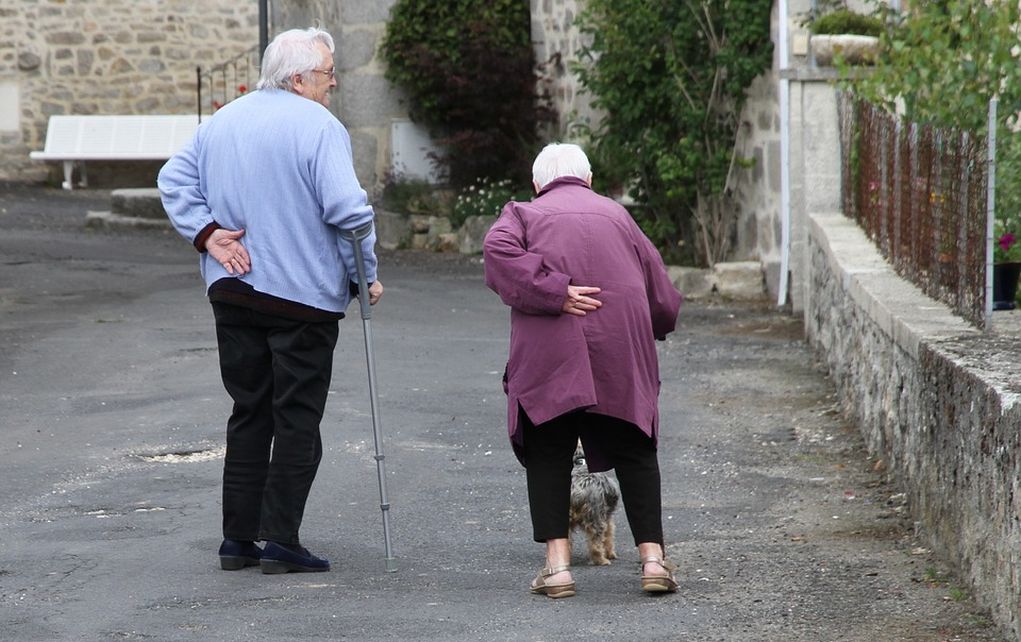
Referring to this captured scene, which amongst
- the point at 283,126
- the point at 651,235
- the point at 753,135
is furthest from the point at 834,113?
the point at 283,126

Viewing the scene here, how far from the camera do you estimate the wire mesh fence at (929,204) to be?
225 inches

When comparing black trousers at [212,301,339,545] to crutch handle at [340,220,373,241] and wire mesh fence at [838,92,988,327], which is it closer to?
crutch handle at [340,220,373,241]

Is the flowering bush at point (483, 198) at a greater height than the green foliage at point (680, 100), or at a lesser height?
lesser

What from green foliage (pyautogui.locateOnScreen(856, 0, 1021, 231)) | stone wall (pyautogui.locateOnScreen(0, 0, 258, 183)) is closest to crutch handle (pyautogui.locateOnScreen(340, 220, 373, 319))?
green foliage (pyautogui.locateOnScreen(856, 0, 1021, 231))

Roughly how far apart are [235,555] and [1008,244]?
367 centimetres

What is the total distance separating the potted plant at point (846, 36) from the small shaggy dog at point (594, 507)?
6194 millimetres

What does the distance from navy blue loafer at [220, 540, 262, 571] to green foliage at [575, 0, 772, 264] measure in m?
8.06

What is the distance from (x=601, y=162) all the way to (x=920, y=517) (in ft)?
30.3

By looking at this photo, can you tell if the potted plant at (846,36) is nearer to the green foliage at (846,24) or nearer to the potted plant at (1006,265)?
the green foliage at (846,24)

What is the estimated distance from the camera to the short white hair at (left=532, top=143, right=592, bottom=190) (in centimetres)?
516

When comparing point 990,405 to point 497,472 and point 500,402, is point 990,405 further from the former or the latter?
point 500,402

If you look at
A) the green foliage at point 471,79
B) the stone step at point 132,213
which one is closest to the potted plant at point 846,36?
the green foliage at point 471,79

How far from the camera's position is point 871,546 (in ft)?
18.2

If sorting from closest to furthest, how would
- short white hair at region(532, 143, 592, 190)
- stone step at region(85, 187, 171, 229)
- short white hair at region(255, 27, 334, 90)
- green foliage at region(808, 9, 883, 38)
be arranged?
short white hair at region(532, 143, 592, 190) < short white hair at region(255, 27, 334, 90) < green foliage at region(808, 9, 883, 38) < stone step at region(85, 187, 171, 229)
